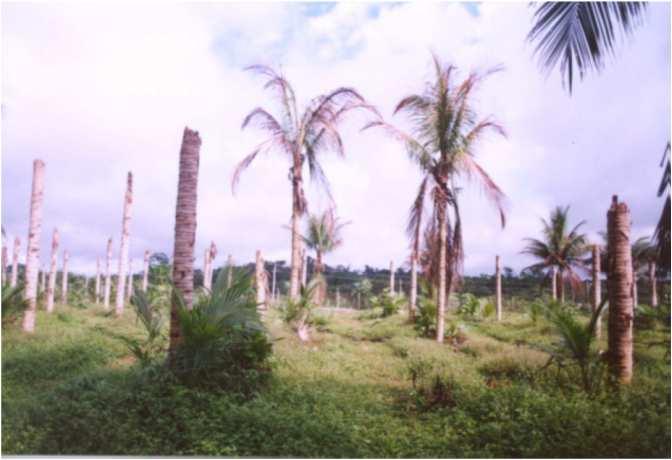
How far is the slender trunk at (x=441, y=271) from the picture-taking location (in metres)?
6.02

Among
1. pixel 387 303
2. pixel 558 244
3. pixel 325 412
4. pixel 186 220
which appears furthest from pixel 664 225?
pixel 387 303

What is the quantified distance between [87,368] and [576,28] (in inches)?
200

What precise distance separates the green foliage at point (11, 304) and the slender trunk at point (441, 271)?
15.2 ft

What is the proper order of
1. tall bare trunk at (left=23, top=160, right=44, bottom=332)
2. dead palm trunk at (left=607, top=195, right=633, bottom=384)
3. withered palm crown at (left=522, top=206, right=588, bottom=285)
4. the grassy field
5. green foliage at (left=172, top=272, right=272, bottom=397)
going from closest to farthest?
1. the grassy field
2. green foliage at (left=172, top=272, right=272, bottom=397)
3. tall bare trunk at (left=23, top=160, right=44, bottom=332)
4. dead palm trunk at (left=607, top=195, right=633, bottom=384)
5. withered palm crown at (left=522, top=206, right=588, bottom=285)

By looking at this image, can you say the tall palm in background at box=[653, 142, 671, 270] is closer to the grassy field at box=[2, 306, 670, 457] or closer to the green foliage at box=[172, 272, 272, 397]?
the grassy field at box=[2, 306, 670, 457]

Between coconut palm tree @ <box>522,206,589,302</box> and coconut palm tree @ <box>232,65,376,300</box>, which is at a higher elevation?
coconut palm tree @ <box>232,65,376,300</box>

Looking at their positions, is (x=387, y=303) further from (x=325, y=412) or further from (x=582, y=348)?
(x=325, y=412)

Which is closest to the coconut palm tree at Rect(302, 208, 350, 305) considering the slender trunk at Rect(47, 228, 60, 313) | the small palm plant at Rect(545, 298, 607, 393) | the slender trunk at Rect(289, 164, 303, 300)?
the slender trunk at Rect(289, 164, 303, 300)

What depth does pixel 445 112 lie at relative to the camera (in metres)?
6.73

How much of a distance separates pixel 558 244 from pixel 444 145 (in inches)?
85.2

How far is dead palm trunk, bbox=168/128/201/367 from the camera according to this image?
4.28 metres

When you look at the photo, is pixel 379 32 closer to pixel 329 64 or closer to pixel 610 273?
pixel 329 64

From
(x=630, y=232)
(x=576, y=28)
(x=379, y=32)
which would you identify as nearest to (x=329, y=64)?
(x=379, y=32)

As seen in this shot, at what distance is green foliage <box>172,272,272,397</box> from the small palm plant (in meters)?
2.79
